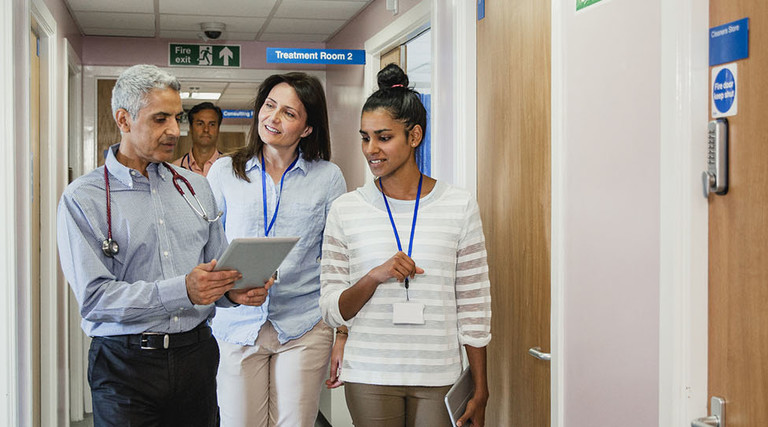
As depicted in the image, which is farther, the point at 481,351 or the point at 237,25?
the point at 237,25

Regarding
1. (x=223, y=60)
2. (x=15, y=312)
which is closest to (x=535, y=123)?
(x=15, y=312)

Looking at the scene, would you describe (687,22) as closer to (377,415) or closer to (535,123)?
(535,123)

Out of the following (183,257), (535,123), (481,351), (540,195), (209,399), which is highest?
(535,123)

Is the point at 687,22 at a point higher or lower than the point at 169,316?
higher

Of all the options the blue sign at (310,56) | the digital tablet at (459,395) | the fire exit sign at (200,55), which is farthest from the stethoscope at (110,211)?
the fire exit sign at (200,55)

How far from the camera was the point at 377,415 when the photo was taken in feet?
6.58

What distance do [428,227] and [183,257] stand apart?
2.27 feet

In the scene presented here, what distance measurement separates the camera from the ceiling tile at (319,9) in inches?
193

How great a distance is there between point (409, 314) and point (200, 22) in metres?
4.07

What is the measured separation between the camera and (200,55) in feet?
20.0

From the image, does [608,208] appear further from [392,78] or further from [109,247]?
[109,247]

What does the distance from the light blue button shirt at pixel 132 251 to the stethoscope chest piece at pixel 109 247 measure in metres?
0.02

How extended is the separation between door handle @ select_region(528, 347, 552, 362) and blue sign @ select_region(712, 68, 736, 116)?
0.99 metres

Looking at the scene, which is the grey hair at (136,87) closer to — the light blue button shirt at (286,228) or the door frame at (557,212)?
the light blue button shirt at (286,228)
